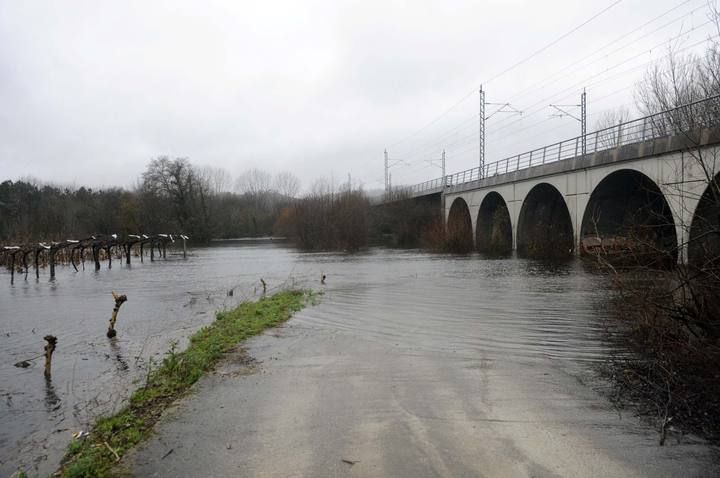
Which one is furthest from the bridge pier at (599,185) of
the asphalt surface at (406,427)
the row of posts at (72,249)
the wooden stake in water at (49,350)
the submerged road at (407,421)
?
the row of posts at (72,249)

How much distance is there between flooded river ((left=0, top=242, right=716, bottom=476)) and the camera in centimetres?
648

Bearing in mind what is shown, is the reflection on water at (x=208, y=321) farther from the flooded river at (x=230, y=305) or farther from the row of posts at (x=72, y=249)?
the row of posts at (x=72, y=249)

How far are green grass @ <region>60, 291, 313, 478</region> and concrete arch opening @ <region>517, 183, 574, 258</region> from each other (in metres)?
26.2

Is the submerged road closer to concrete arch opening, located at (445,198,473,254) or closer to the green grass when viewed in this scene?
the green grass

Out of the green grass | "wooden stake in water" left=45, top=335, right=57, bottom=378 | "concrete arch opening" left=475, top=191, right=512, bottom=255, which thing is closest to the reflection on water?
"wooden stake in water" left=45, top=335, right=57, bottom=378

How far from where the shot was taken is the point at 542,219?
3634 cm

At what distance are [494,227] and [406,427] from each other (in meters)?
37.2

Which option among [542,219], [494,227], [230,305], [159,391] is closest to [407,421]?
[159,391]

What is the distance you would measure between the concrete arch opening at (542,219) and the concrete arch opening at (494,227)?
1670 mm

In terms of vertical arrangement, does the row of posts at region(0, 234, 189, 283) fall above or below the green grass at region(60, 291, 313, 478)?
above

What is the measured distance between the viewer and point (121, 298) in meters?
9.78

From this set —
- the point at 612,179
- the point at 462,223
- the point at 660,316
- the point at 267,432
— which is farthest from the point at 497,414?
the point at 462,223

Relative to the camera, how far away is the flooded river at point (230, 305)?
648cm

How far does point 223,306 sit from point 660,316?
427 inches
